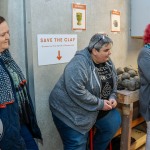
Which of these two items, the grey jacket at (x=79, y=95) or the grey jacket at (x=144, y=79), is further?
the grey jacket at (x=144, y=79)

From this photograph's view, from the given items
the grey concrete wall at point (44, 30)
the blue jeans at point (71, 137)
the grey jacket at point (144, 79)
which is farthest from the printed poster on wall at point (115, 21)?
the blue jeans at point (71, 137)

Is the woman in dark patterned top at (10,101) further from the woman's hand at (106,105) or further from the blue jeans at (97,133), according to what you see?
the woman's hand at (106,105)

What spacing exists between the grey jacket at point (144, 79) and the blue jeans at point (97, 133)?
0.24 meters

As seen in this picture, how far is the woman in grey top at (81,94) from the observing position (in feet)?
5.29

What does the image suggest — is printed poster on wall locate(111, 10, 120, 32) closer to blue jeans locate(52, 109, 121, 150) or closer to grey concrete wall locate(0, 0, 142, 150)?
grey concrete wall locate(0, 0, 142, 150)

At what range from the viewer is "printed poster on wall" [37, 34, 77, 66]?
1.78 meters

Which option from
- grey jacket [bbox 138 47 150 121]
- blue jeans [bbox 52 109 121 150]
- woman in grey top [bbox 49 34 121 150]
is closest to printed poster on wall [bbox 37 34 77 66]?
woman in grey top [bbox 49 34 121 150]

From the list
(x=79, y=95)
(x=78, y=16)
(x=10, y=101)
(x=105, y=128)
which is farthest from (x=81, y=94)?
(x=78, y=16)

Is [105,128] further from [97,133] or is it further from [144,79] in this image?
[144,79]

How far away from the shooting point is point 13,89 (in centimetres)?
123

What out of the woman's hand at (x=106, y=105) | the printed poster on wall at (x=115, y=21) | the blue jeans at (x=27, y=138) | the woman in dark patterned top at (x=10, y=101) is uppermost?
the printed poster on wall at (x=115, y=21)

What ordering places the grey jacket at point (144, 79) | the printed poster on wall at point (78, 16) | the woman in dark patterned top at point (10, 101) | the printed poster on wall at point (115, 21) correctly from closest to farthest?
the woman in dark patterned top at point (10, 101) → the grey jacket at point (144, 79) → the printed poster on wall at point (78, 16) → the printed poster on wall at point (115, 21)

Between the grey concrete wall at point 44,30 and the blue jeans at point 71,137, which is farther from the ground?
the grey concrete wall at point 44,30

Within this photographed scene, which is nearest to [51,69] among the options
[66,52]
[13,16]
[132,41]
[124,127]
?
[66,52]
